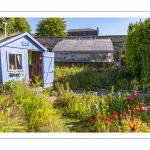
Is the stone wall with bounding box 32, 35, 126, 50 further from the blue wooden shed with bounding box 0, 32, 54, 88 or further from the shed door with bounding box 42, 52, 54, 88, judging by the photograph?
the blue wooden shed with bounding box 0, 32, 54, 88

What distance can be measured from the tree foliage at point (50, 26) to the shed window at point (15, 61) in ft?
62.5

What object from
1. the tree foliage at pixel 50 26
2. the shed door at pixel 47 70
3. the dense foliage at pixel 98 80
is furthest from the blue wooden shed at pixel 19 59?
the tree foliage at pixel 50 26

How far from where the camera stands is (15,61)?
7.57 metres

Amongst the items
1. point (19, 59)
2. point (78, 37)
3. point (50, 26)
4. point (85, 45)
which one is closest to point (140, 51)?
point (19, 59)

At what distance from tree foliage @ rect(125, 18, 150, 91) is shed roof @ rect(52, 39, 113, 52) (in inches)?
273

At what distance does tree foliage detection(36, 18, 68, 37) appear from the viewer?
25.7 m

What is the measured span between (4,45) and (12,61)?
2.74 ft

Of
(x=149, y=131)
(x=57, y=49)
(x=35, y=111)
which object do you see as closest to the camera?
(x=149, y=131)

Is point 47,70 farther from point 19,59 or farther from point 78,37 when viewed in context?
point 78,37
